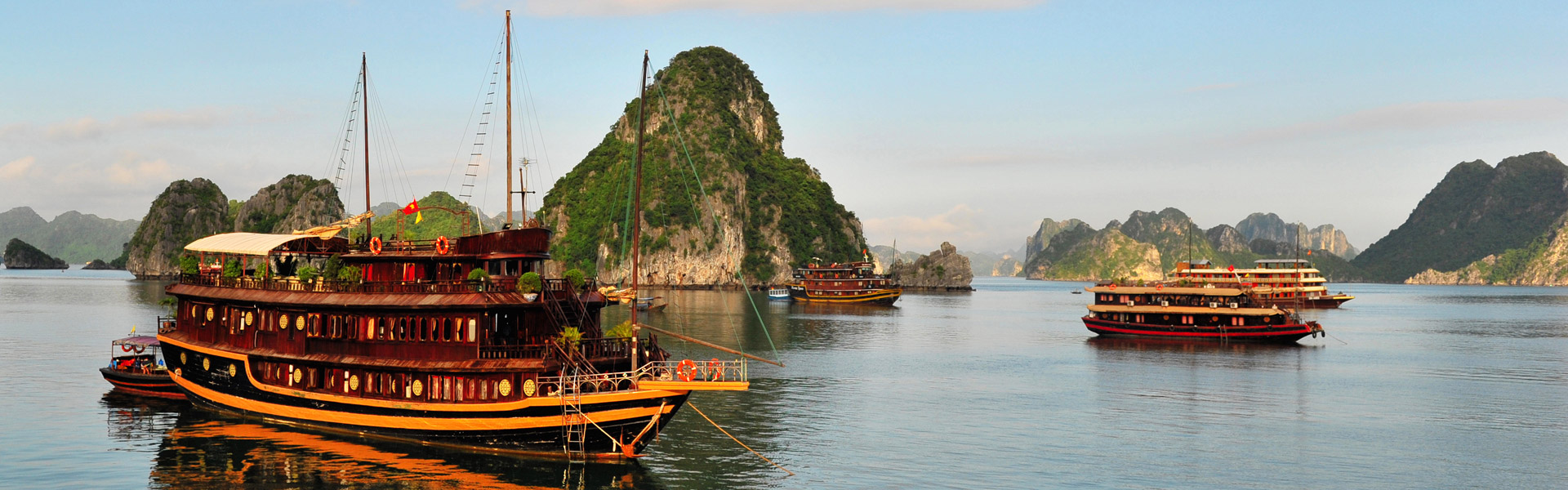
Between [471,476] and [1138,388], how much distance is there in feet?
116

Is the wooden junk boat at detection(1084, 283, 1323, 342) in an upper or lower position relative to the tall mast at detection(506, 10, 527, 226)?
lower

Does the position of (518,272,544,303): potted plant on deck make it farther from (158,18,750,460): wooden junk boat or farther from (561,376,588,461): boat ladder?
(561,376,588,461): boat ladder

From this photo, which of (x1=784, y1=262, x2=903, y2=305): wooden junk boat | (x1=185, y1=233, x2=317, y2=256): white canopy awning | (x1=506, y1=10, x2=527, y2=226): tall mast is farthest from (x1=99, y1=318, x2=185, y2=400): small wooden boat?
(x1=784, y1=262, x2=903, y2=305): wooden junk boat

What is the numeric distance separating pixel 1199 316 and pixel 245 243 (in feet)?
223

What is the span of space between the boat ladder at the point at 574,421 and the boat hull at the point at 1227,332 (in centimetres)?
6238

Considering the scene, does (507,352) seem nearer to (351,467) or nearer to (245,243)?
(351,467)

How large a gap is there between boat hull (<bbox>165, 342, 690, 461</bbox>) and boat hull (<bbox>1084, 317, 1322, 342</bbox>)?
61.1 metres

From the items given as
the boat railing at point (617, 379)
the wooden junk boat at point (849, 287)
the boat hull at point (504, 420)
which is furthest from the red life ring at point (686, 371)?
the wooden junk boat at point (849, 287)

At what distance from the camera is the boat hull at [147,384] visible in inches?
1679

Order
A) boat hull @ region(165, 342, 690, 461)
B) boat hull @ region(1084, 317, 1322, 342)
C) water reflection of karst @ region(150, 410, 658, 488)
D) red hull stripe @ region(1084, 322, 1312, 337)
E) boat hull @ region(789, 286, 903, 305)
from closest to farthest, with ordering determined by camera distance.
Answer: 1. water reflection of karst @ region(150, 410, 658, 488)
2. boat hull @ region(165, 342, 690, 461)
3. red hull stripe @ region(1084, 322, 1312, 337)
4. boat hull @ region(1084, 317, 1322, 342)
5. boat hull @ region(789, 286, 903, 305)

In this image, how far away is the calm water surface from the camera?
29.9 meters

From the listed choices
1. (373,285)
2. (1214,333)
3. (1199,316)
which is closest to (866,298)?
(1199,316)

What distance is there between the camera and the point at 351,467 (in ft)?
96.4

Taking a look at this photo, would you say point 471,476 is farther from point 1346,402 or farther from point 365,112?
point 1346,402
